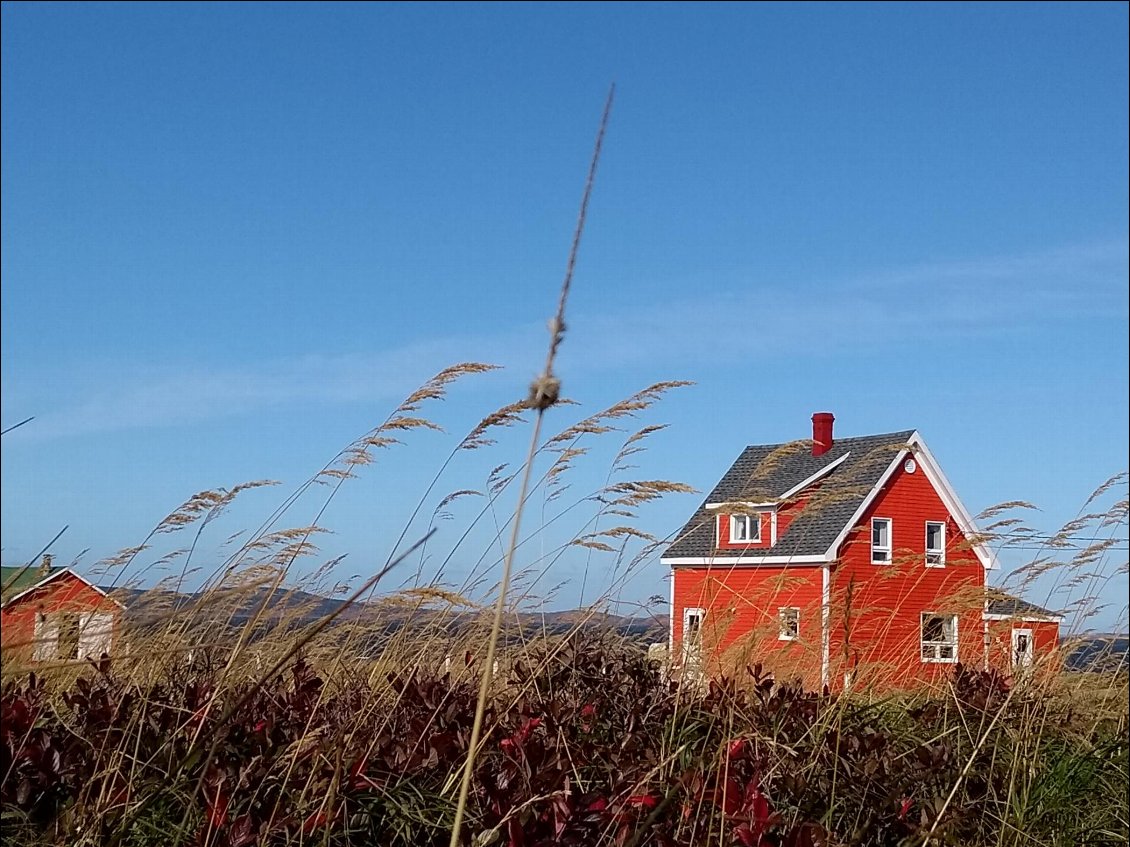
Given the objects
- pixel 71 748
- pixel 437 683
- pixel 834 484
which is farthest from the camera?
pixel 834 484

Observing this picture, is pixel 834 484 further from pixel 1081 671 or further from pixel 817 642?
pixel 1081 671

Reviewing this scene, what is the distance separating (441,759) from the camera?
2918 millimetres

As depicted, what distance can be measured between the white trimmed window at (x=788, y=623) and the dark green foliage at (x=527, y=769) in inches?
7.8

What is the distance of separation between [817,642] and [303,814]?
9.54 feet

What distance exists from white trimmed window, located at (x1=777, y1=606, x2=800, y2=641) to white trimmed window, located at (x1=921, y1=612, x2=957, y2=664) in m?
1.23

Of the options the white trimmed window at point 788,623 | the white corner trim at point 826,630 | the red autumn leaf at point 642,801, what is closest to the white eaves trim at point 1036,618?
the white corner trim at point 826,630

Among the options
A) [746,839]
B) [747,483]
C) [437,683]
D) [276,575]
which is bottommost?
[746,839]

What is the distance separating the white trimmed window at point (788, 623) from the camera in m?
4.26

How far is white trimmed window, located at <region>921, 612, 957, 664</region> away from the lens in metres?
5.84

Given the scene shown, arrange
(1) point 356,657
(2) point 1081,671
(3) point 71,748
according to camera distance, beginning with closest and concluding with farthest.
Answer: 1. (3) point 71,748
2. (1) point 356,657
3. (2) point 1081,671

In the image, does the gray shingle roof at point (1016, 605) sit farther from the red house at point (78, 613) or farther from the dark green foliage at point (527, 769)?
the red house at point (78, 613)

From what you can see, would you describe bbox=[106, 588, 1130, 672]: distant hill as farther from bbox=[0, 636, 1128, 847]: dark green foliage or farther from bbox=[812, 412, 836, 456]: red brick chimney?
bbox=[812, 412, 836, 456]: red brick chimney

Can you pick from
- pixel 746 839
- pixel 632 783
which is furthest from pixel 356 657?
pixel 746 839

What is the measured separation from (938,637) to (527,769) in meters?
4.31
